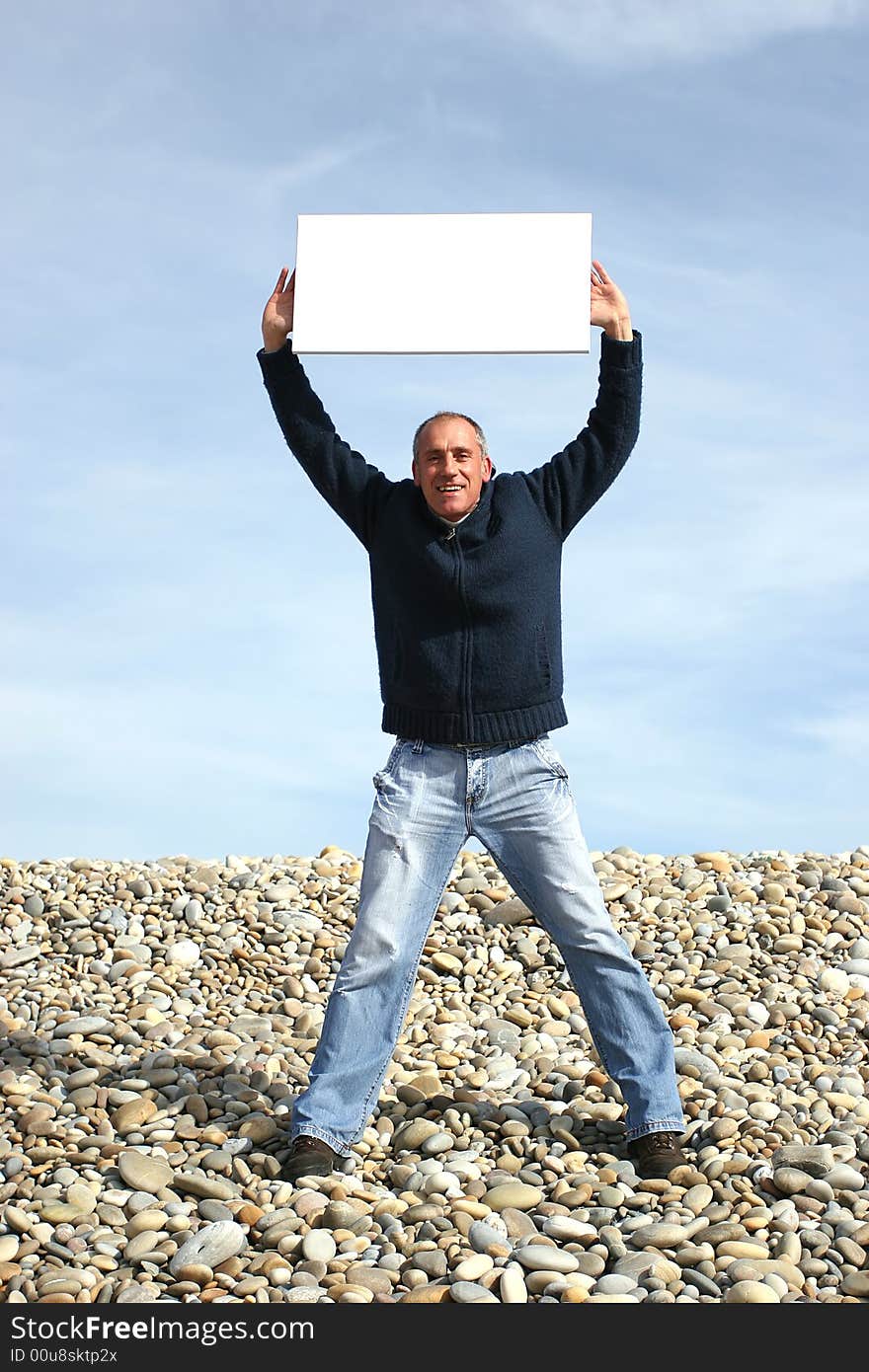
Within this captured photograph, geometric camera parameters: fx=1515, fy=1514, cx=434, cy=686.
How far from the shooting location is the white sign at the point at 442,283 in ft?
16.6

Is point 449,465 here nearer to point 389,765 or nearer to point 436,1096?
point 389,765

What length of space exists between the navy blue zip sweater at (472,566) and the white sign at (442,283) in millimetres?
197

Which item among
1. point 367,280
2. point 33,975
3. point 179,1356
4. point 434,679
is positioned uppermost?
point 367,280

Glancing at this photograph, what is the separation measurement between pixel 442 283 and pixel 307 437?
0.69 m

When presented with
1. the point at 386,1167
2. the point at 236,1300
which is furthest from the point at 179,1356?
the point at 386,1167

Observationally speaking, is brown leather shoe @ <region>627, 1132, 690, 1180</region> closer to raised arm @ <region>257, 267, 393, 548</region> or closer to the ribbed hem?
the ribbed hem

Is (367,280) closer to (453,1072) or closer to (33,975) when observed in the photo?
(453,1072)

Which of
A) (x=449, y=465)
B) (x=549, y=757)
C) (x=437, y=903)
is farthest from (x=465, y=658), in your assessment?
(x=437, y=903)

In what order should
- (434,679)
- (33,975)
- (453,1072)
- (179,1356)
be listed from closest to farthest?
(179,1356) → (434,679) → (453,1072) → (33,975)

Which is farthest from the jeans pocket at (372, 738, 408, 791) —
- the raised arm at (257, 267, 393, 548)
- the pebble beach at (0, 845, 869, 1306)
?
the pebble beach at (0, 845, 869, 1306)

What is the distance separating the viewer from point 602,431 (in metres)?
5.16

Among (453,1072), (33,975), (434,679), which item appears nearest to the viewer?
(434,679)

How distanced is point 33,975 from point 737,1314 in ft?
14.6

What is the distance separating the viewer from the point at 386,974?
199 inches
